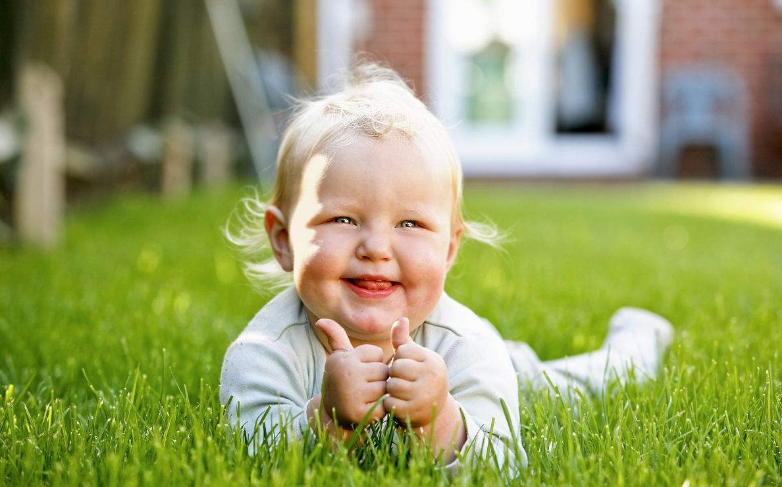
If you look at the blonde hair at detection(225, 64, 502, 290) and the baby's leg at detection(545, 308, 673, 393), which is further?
the baby's leg at detection(545, 308, 673, 393)

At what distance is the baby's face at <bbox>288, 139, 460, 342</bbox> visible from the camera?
5.65 ft

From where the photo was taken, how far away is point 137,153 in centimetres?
668

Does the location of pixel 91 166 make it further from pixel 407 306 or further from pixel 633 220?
pixel 407 306

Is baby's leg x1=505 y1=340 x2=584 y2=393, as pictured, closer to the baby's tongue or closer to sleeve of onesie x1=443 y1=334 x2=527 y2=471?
sleeve of onesie x1=443 y1=334 x2=527 y2=471

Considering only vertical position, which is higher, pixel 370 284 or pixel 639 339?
pixel 370 284

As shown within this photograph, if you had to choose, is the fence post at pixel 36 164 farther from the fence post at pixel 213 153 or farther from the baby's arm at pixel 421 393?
the fence post at pixel 213 153

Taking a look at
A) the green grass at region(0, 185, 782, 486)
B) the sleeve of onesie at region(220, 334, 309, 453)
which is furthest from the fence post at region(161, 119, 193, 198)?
the sleeve of onesie at region(220, 334, 309, 453)

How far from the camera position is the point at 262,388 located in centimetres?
173

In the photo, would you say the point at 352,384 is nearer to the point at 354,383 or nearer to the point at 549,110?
the point at 354,383

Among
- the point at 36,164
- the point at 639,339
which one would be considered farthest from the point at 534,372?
the point at 36,164

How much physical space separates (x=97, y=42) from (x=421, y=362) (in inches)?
203

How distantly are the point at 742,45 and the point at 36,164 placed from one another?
9706mm

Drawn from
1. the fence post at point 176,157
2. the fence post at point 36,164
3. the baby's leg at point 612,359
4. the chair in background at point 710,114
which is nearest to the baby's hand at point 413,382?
the baby's leg at point 612,359

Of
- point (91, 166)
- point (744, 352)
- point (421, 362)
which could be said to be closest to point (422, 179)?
point (421, 362)
